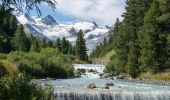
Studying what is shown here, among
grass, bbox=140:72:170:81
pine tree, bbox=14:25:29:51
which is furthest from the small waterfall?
pine tree, bbox=14:25:29:51

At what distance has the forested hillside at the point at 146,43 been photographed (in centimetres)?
8181

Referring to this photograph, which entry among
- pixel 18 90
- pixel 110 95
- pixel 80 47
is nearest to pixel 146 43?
pixel 110 95

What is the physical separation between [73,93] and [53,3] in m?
26.4

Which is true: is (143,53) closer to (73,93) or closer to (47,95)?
(73,93)

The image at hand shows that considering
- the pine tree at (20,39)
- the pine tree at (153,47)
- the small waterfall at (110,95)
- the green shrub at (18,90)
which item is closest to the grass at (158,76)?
the pine tree at (153,47)

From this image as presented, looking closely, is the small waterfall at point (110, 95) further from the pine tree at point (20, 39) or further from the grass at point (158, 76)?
the pine tree at point (20, 39)

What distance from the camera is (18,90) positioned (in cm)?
2355

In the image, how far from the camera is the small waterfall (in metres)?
44.2

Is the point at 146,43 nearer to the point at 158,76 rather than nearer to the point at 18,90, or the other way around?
the point at 158,76

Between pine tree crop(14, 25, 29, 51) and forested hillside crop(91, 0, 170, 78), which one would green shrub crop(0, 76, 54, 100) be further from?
pine tree crop(14, 25, 29, 51)

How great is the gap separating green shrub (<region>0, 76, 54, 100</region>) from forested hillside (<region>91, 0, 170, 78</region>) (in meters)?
58.0

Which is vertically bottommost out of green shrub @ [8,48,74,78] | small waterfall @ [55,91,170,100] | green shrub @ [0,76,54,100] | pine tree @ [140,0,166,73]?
small waterfall @ [55,91,170,100]

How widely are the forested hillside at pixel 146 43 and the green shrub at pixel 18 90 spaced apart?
2285 inches

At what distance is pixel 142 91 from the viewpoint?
49781 mm
